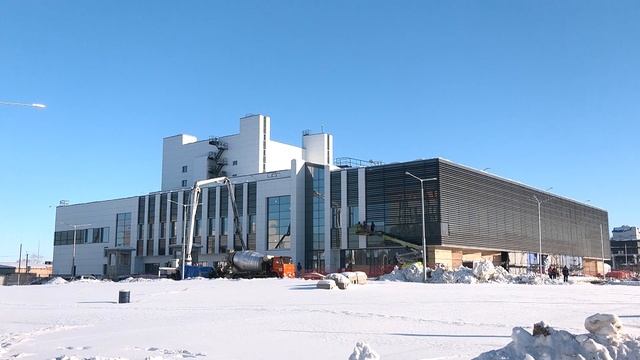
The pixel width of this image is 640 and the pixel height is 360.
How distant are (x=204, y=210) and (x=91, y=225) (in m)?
→ 27.1

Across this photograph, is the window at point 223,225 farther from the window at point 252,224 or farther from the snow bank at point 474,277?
the snow bank at point 474,277

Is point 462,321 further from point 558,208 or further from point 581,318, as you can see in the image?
point 558,208

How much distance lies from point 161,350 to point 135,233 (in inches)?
3781

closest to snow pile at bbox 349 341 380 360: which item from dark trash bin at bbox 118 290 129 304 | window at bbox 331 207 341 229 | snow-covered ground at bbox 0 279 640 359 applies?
snow-covered ground at bbox 0 279 640 359

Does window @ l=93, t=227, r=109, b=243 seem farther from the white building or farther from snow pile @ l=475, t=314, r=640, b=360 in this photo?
snow pile @ l=475, t=314, r=640, b=360

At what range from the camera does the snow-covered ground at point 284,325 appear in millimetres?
13625

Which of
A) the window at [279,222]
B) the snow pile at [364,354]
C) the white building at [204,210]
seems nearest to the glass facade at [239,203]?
the white building at [204,210]

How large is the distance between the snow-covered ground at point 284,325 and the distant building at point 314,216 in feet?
147

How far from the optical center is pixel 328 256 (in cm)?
8419

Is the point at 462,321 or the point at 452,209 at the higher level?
the point at 452,209

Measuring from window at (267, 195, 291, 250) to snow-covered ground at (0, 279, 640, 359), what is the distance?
188 ft

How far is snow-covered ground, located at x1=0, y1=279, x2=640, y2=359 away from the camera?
1362cm

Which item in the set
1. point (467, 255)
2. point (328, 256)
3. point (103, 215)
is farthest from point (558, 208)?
point (103, 215)

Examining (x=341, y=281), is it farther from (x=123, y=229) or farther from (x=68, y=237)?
(x=68, y=237)
